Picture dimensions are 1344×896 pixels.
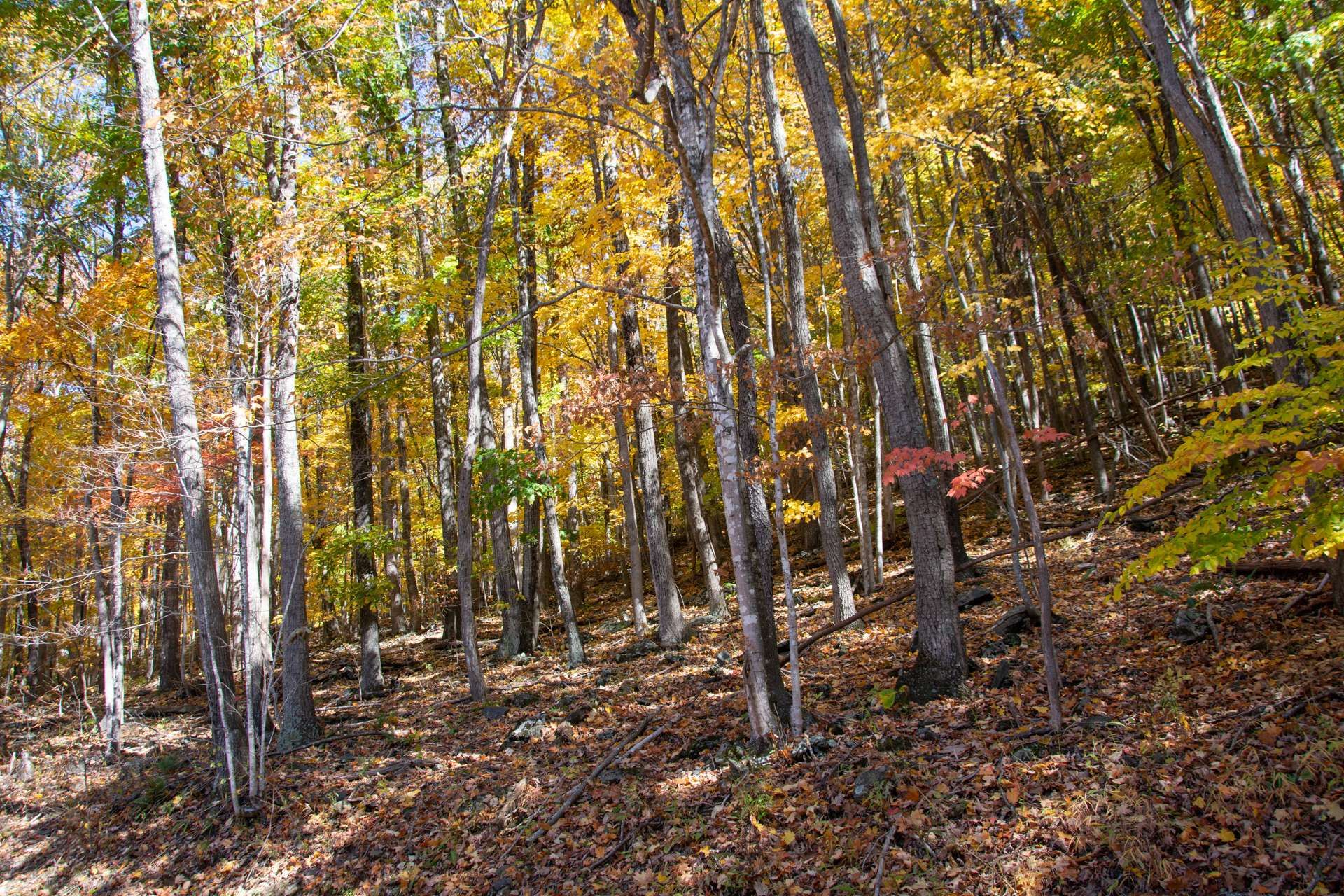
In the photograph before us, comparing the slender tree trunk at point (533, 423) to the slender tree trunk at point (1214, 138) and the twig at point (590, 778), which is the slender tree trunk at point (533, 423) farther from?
the slender tree trunk at point (1214, 138)

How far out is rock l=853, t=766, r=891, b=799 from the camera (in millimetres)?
4852

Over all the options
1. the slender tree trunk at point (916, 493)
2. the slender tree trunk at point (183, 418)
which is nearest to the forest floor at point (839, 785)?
the slender tree trunk at point (916, 493)

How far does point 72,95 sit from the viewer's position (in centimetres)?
1142

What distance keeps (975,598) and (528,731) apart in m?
6.01

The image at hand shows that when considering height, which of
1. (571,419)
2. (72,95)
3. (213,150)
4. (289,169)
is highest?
(72,95)

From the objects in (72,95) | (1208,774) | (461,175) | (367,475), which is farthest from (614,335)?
(1208,774)


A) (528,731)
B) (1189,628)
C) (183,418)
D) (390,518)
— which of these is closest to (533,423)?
(183,418)

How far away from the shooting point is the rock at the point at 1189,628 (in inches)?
234

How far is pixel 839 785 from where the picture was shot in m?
5.10

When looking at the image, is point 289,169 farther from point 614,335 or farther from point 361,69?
point 614,335

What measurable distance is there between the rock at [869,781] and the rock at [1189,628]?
318cm

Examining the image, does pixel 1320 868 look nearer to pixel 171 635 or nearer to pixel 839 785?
pixel 839 785

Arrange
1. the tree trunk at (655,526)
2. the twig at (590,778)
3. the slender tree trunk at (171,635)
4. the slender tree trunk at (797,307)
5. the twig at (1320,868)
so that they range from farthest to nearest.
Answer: the slender tree trunk at (171,635), the tree trunk at (655,526), the slender tree trunk at (797,307), the twig at (590,778), the twig at (1320,868)

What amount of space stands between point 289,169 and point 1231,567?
12811mm
